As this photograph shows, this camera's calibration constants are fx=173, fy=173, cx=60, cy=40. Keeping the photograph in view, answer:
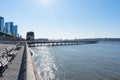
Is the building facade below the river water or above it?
above

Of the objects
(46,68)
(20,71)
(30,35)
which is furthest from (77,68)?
(30,35)

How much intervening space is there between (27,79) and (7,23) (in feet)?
583

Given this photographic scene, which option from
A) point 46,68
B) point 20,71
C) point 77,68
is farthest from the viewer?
point 46,68

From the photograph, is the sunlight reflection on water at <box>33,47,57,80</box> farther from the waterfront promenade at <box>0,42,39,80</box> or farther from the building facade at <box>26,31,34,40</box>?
the building facade at <box>26,31,34,40</box>

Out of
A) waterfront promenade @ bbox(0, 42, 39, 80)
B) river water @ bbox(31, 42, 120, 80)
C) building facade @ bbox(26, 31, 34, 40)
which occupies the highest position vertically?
building facade @ bbox(26, 31, 34, 40)

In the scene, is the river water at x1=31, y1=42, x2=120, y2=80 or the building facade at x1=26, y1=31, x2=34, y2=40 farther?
the building facade at x1=26, y1=31, x2=34, y2=40

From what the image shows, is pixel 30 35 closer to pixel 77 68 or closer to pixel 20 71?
pixel 77 68

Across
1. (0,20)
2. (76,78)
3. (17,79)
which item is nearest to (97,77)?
(76,78)

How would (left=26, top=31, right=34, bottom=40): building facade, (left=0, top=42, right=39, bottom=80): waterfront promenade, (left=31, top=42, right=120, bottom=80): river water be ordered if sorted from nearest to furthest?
(left=0, top=42, right=39, bottom=80): waterfront promenade, (left=31, top=42, right=120, bottom=80): river water, (left=26, top=31, right=34, bottom=40): building facade

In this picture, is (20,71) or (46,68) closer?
(20,71)

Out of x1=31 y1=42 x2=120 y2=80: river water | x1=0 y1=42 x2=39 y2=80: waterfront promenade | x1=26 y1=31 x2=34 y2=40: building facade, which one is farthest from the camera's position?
x1=26 y1=31 x2=34 y2=40: building facade

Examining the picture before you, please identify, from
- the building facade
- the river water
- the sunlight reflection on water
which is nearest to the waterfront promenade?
the sunlight reflection on water

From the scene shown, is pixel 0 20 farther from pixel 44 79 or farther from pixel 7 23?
pixel 44 79

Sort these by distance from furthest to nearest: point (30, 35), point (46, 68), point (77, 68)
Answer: point (30, 35) → point (46, 68) → point (77, 68)
